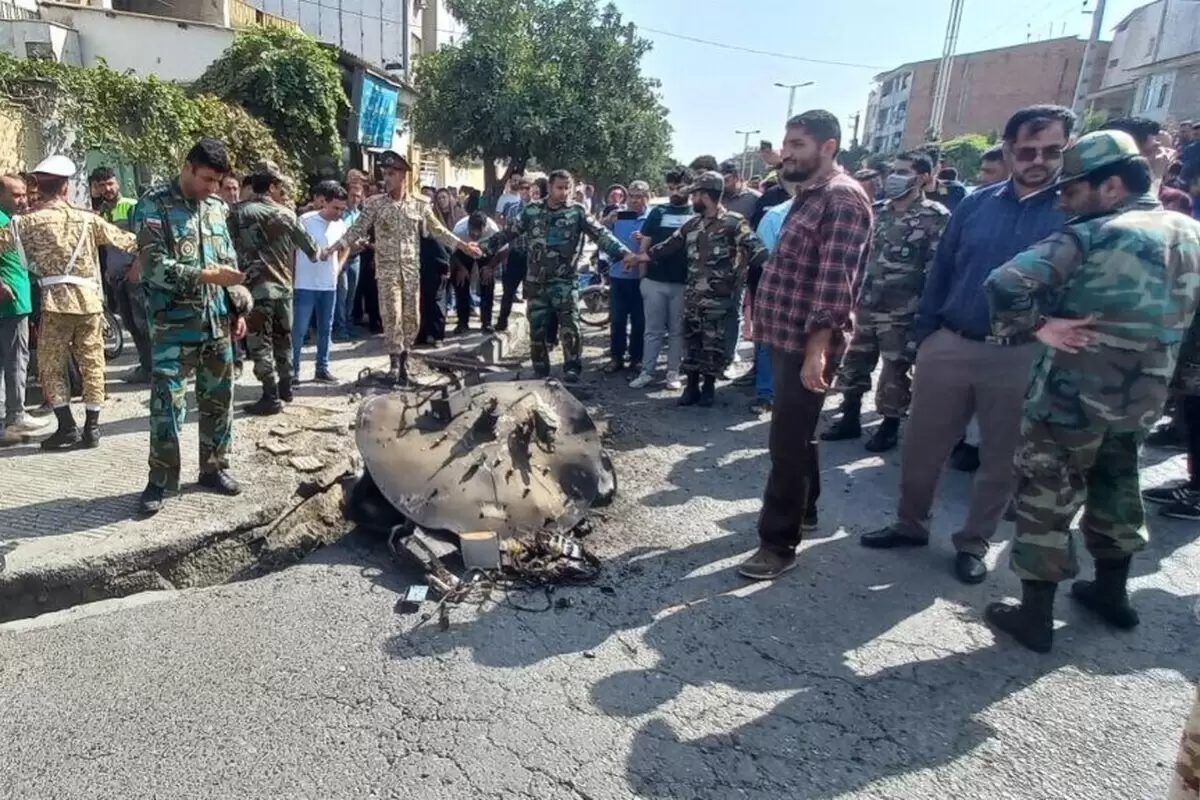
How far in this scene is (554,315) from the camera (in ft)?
23.4

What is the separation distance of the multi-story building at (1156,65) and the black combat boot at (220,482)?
103 feet

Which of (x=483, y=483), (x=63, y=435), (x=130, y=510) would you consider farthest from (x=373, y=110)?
(x=483, y=483)

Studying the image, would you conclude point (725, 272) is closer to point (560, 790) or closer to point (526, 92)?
point (560, 790)

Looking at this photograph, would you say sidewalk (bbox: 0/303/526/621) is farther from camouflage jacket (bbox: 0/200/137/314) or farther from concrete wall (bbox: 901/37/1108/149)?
concrete wall (bbox: 901/37/1108/149)

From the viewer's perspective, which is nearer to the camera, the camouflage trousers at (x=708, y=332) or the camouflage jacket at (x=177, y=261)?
the camouflage jacket at (x=177, y=261)

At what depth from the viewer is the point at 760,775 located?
2.36 m

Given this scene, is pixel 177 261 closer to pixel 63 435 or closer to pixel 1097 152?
pixel 63 435

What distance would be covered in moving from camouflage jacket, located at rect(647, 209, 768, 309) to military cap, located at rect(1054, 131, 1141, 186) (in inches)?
134

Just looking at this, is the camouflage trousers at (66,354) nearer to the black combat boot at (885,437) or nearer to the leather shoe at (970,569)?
the leather shoe at (970,569)

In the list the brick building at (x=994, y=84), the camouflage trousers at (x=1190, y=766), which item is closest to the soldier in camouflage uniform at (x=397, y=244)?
the camouflage trousers at (x=1190, y=766)

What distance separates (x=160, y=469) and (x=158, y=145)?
25.7 feet

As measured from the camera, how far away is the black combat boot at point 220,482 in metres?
4.09

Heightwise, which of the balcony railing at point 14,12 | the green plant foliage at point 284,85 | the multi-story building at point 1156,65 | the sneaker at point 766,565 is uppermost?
the multi-story building at point 1156,65

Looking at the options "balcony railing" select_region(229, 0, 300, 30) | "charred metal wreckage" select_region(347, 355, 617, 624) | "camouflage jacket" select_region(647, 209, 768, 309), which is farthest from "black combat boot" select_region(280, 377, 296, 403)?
"balcony railing" select_region(229, 0, 300, 30)
